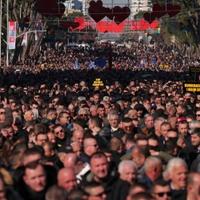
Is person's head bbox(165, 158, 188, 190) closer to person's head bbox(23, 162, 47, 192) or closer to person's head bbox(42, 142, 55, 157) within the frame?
person's head bbox(23, 162, 47, 192)

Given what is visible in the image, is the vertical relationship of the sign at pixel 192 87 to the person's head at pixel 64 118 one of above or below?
below

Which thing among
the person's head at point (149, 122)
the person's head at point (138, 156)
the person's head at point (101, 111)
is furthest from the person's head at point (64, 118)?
the person's head at point (138, 156)

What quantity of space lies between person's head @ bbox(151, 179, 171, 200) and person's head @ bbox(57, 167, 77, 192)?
0.78 meters

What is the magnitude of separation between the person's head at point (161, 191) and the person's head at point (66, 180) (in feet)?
2.55

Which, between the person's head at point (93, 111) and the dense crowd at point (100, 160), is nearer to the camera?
the dense crowd at point (100, 160)

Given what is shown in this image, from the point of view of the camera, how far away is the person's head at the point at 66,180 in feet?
33.7

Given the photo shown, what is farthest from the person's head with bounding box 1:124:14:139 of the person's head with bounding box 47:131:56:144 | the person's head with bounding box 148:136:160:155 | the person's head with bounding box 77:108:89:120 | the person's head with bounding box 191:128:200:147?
the person's head with bounding box 77:108:89:120

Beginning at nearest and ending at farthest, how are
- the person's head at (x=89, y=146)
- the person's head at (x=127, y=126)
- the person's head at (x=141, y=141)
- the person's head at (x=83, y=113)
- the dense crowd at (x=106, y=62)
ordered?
1. the person's head at (x=89, y=146)
2. the person's head at (x=141, y=141)
3. the person's head at (x=127, y=126)
4. the person's head at (x=83, y=113)
5. the dense crowd at (x=106, y=62)

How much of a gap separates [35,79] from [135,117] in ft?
74.3

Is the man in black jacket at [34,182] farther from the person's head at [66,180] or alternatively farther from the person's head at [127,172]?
the person's head at [127,172]

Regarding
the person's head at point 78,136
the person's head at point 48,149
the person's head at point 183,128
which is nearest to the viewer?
the person's head at point 48,149

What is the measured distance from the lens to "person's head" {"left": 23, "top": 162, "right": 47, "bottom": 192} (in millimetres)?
10359

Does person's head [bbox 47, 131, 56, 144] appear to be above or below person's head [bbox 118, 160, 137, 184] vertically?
below

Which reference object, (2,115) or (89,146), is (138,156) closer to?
(89,146)
